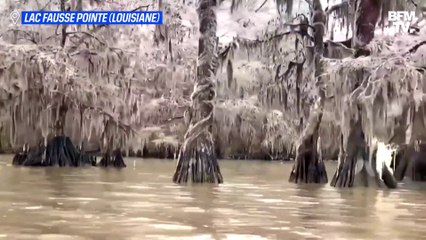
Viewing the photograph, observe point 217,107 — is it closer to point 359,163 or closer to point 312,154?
point 312,154

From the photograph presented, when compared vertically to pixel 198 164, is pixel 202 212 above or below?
below

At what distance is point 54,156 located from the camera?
51.6 ft

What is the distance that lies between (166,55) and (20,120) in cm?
492

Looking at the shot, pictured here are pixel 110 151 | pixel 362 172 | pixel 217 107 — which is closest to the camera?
pixel 362 172

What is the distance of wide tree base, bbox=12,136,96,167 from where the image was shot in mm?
15734

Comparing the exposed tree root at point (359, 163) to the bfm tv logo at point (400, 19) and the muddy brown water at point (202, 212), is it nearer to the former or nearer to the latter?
the muddy brown water at point (202, 212)

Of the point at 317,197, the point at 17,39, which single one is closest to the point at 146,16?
the point at 17,39

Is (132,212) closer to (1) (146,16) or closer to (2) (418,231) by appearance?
(2) (418,231)

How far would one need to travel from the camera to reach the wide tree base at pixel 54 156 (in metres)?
15.7
